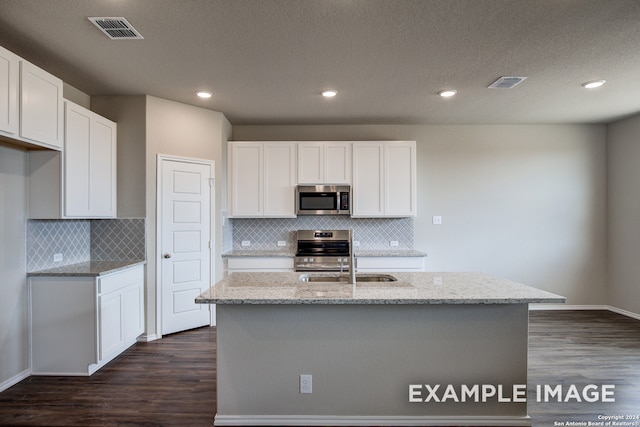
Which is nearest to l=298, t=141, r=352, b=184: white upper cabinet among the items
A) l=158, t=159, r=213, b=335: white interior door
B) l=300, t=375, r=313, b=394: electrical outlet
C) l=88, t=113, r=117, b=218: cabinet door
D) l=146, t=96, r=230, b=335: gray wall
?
l=146, t=96, r=230, b=335: gray wall

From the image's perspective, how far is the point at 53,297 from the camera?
289cm

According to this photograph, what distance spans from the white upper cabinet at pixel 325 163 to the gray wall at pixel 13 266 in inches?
112

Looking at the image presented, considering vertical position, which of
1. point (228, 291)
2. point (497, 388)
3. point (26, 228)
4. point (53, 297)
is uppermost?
point (26, 228)

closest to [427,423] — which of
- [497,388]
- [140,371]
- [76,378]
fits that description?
[497,388]

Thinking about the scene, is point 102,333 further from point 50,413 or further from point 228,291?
point 228,291

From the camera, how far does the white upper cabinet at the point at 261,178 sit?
4523mm

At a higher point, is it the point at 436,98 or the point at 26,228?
the point at 436,98

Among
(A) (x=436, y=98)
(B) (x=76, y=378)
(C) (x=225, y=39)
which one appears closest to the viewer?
(C) (x=225, y=39)

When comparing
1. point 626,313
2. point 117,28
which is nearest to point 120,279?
point 117,28

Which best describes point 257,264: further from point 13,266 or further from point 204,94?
point 13,266

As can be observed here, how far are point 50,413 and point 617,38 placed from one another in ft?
15.8

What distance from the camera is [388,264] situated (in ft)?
14.0

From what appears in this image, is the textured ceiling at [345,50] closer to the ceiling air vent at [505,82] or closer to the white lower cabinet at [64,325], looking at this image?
the ceiling air vent at [505,82]

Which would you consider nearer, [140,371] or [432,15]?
[432,15]
